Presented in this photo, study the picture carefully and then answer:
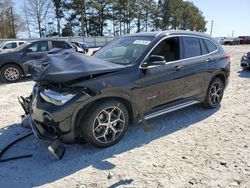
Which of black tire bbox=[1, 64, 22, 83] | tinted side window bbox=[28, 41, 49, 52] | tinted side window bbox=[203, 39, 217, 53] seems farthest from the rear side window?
tinted side window bbox=[203, 39, 217, 53]

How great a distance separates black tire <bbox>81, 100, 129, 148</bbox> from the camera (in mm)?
3893

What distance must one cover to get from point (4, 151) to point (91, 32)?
52.2 meters

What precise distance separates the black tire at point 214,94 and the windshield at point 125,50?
6.44ft

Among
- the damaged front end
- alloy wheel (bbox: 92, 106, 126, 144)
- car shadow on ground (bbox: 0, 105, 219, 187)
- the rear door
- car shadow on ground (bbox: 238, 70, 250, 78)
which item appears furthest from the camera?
car shadow on ground (bbox: 238, 70, 250, 78)

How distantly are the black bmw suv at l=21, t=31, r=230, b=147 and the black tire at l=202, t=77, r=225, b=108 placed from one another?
0.24 metres

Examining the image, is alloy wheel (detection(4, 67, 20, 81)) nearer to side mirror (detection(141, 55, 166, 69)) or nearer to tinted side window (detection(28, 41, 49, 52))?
tinted side window (detection(28, 41, 49, 52))

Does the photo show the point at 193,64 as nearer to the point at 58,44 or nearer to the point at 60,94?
the point at 60,94

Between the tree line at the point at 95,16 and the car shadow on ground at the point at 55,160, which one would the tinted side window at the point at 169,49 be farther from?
the tree line at the point at 95,16

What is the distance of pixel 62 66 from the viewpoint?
12.8 feet

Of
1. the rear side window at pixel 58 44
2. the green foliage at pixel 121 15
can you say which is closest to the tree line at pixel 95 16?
the green foliage at pixel 121 15

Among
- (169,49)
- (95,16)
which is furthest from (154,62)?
(95,16)

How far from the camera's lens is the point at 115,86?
13.3 feet

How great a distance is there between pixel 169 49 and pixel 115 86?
1568 mm

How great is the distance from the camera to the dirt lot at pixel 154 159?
3.34 m
